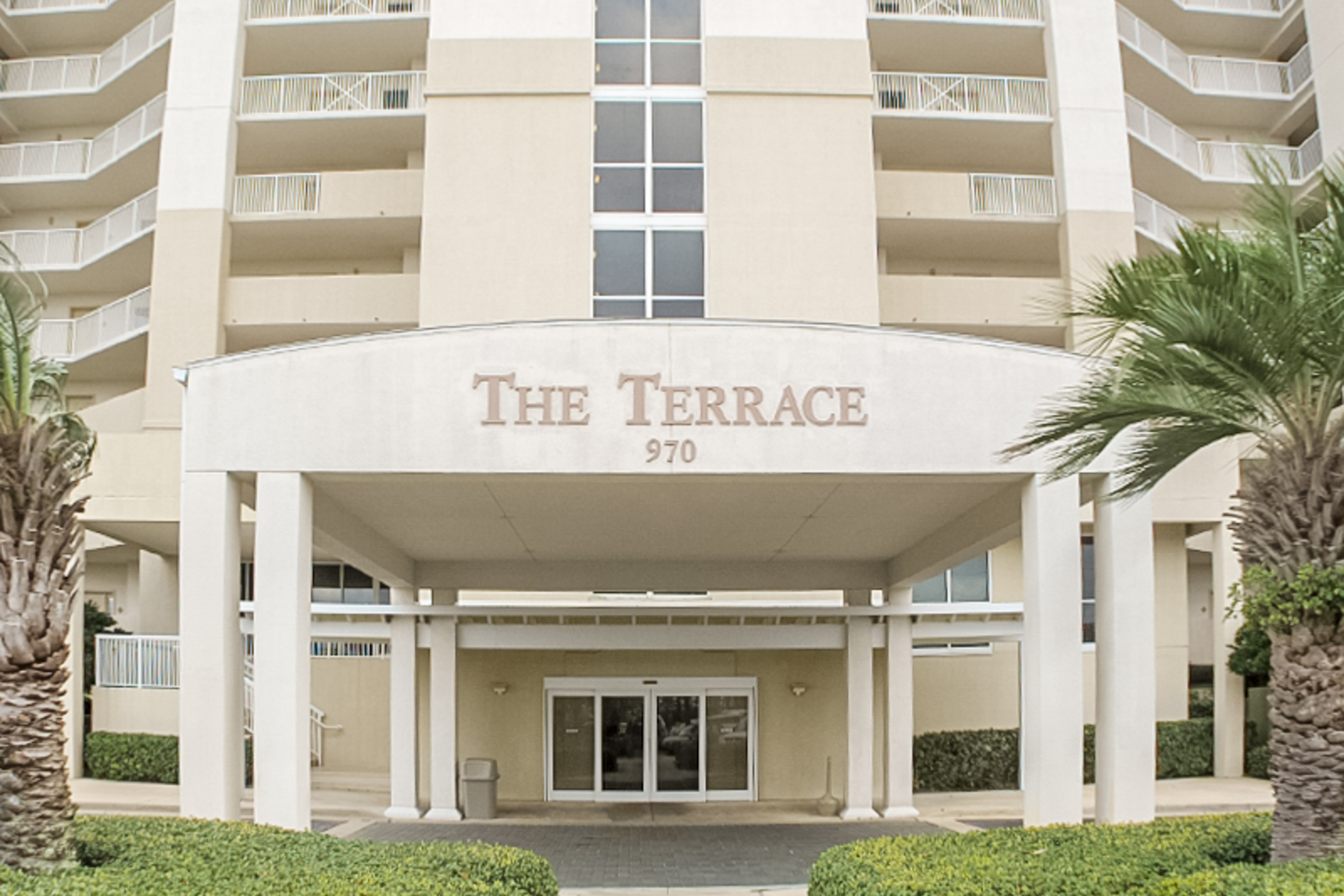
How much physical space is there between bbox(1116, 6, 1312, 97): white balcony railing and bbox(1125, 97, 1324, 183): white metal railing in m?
1.26

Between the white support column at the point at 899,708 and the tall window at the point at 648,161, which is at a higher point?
the tall window at the point at 648,161

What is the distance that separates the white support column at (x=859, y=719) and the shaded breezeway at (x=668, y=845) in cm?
60

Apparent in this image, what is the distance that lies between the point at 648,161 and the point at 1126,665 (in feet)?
57.2

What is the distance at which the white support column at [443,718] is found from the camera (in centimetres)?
2127

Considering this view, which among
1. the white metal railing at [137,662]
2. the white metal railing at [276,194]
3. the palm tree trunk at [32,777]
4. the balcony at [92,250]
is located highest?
the white metal railing at [276,194]

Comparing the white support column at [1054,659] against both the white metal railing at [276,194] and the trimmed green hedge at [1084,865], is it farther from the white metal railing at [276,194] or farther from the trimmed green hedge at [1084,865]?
the white metal railing at [276,194]

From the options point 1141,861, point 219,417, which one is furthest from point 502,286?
point 1141,861

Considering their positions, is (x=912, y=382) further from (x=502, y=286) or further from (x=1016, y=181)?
(x=1016, y=181)

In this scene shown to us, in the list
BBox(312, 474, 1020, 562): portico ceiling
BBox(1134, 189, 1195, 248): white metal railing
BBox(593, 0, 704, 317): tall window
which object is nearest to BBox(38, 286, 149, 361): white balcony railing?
BBox(593, 0, 704, 317): tall window

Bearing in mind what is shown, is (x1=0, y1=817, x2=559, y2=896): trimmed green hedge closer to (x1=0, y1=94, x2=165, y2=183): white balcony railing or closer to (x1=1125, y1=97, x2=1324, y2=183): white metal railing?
(x1=0, y1=94, x2=165, y2=183): white balcony railing

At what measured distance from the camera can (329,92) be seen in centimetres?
3200

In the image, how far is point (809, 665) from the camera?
25.1 metres

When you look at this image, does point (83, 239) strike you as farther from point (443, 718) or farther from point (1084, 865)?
point (1084, 865)

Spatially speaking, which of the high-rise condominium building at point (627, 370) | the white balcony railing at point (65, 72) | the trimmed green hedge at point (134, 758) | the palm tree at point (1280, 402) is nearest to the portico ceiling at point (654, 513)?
the high-rise condominium building at point (627, 370)
